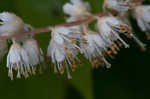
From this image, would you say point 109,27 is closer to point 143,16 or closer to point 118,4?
point 118,4

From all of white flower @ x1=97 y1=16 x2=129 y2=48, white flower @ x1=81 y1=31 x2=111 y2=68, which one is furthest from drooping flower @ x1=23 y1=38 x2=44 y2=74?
white flower @ x1=97 y1=16 x2=129 y2=48

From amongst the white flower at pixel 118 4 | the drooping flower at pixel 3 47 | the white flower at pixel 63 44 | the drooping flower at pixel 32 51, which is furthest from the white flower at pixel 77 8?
the drooping flower at pixel 3 47

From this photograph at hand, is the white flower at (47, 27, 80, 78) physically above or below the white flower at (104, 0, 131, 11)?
below

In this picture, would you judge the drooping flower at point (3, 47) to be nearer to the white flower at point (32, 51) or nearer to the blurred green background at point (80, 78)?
the white flower at point (32, 51)

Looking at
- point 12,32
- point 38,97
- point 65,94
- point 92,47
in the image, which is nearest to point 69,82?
point 65,94

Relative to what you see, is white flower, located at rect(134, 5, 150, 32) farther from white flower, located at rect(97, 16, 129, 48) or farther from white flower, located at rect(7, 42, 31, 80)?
white flower, located at rect(7, 42, 31, 80)

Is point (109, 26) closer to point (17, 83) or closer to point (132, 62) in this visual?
point (132, 62)

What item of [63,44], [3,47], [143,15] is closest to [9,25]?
[3,47]
